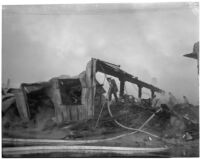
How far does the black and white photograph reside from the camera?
13.0 feet

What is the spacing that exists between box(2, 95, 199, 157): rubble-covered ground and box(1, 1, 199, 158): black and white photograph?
1cm

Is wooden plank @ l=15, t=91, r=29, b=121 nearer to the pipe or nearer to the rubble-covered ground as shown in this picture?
the rubble-covered ground

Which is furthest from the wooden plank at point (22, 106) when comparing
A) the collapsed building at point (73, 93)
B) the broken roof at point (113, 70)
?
the broken roof at point (113, 70)

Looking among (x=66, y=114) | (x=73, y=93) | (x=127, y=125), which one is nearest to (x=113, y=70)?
(x=73, y=93)

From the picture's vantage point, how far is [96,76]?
4055 mm

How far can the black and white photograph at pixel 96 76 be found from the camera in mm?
3949

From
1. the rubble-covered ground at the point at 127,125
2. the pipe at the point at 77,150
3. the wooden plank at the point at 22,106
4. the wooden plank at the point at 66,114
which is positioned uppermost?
the wooden plank at the point at 22,106

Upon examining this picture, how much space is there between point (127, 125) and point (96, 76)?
0.77 meters

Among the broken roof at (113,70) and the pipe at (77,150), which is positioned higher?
the broken roof at (113,70)

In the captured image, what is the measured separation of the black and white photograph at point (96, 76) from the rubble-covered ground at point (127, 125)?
0.01 metres

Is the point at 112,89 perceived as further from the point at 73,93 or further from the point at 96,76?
the point at 73,93

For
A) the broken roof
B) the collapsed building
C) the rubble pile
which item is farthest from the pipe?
the broken roof

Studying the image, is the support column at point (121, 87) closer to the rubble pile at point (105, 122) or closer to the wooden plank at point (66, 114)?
the rubble pile at point (105, 122)

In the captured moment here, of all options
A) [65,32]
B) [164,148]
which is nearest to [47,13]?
[65,32]
